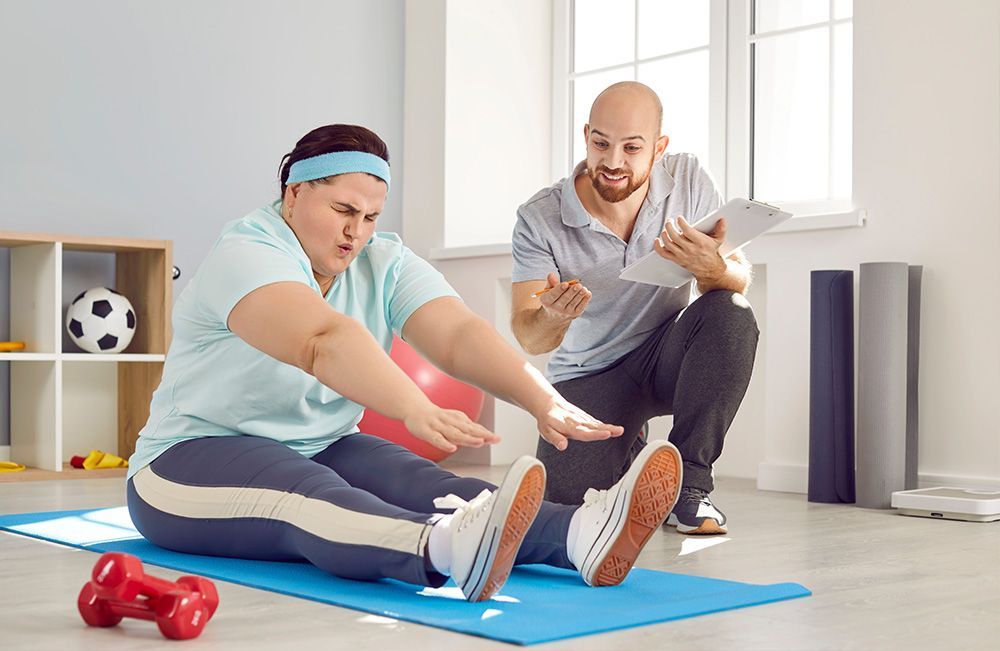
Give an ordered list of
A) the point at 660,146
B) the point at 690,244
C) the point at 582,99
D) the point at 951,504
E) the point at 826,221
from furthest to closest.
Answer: the point at 582,99
the point at 826,221
the point at 951,504
the point at 660,146
the point at 690,244

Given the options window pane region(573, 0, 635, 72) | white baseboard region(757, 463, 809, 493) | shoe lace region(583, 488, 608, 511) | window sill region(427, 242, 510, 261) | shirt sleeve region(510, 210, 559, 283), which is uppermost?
window pane region(573, 0, 635, 72)

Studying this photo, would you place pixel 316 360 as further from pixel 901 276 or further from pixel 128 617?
pixel 901 276

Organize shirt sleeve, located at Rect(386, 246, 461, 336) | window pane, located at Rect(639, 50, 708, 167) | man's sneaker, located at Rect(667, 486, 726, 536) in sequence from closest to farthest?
shirt sleeve, located at Rect(386, 246, 461, 336) → man's sneaker, located at Rect(667, 486, 726, 536) → window pane, located at Rect(639, 50, 708, 167)

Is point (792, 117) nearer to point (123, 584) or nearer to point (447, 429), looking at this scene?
point (447, 429)

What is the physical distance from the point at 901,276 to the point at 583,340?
0.97m

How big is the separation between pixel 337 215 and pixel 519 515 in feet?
2.10

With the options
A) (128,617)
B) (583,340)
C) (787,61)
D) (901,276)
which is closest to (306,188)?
(128,617)

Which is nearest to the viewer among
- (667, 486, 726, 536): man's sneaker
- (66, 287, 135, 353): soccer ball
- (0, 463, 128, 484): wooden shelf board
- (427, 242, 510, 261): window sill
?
(667, 486, 726, 536): man's sneaker

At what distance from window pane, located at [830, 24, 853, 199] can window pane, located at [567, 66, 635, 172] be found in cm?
107

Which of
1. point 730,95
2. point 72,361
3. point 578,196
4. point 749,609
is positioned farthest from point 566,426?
point 72,361

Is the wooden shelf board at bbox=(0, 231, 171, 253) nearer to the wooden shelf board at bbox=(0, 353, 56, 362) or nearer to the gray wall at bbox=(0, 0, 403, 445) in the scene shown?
the gray wall at bbox=(0, 0, 403, 445)

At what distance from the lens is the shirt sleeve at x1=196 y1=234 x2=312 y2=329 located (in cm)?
167

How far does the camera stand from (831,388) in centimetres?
322

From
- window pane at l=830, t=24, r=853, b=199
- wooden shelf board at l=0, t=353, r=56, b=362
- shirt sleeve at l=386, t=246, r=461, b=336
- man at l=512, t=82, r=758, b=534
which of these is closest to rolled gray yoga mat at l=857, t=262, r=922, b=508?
man at l=512, t=82, r=758, b=534
